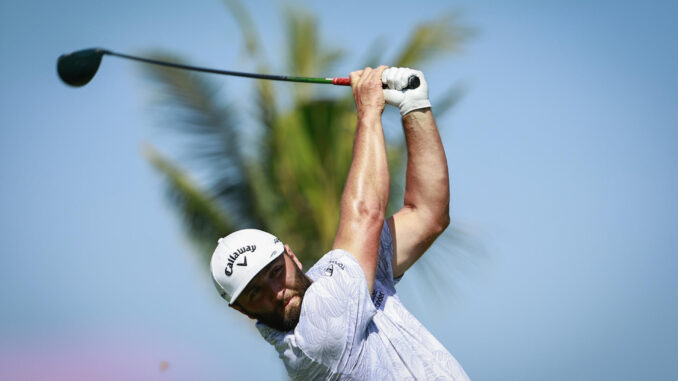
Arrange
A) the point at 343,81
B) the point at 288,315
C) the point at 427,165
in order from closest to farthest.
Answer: the point at 288,315, the point at 427,165, the point at 343,81

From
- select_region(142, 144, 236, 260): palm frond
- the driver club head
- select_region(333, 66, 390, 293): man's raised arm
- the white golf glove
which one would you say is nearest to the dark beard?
select_region(333, 66, 390, 293): man's raised arm

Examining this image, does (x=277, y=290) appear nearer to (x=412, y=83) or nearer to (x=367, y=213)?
(x=367, y=213)

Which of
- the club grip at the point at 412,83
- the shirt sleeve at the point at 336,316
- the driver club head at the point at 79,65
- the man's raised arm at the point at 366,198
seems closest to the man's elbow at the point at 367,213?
the man's raised arm at the point at 366,198

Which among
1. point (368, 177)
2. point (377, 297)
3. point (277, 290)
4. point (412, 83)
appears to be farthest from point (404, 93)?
point (277, 290)

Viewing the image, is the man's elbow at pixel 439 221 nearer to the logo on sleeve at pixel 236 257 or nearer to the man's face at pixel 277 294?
the man's face at pixel 277 294

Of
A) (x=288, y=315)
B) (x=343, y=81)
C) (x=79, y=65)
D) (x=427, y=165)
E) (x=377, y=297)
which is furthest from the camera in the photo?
(x=79, y=65)

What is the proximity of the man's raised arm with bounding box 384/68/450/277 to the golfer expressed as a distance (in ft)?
0.06

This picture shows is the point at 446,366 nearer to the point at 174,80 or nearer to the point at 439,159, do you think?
the point at 439,159

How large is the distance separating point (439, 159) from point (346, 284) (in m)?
1.16

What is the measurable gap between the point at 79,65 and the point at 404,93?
2392 mm

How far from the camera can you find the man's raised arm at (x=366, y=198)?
485 centimetres

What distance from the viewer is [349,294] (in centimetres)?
463

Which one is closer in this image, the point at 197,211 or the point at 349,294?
the point at 349,294

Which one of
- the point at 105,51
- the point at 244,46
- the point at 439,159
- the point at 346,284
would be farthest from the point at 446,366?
the point at 244,46
